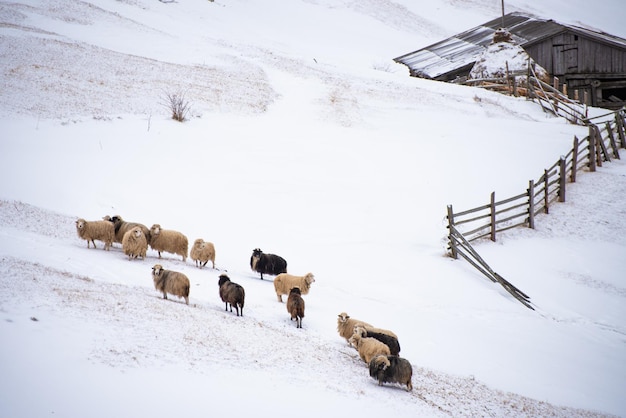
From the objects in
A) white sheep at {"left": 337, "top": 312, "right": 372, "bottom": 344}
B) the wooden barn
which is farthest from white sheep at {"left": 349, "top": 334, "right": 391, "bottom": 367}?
the wooden barn

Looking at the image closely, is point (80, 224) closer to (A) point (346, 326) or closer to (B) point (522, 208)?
(A) point (346, 326)

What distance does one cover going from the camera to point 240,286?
9.41 m

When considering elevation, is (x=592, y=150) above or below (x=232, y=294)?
above

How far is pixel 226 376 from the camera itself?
6.86 m

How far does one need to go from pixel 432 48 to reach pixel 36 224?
36940 millimetres

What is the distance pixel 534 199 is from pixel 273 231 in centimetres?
970

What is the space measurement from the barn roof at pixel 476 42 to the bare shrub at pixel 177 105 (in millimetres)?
20334

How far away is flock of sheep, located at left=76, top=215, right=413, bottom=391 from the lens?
782 cm

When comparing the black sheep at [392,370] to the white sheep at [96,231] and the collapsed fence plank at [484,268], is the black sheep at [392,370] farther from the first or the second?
the white sheep at [96,231]

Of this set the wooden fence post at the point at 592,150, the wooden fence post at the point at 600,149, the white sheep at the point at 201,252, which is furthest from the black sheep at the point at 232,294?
the wooden fence post at the point at 600,149

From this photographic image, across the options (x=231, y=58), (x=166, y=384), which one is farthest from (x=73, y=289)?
(x=231, y=58)

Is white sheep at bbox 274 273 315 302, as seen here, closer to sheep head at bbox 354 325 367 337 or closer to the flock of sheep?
the flock of sheep

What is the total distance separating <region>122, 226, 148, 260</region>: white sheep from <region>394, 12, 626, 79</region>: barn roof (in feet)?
99.4

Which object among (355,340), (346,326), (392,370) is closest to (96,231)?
(346,326)
